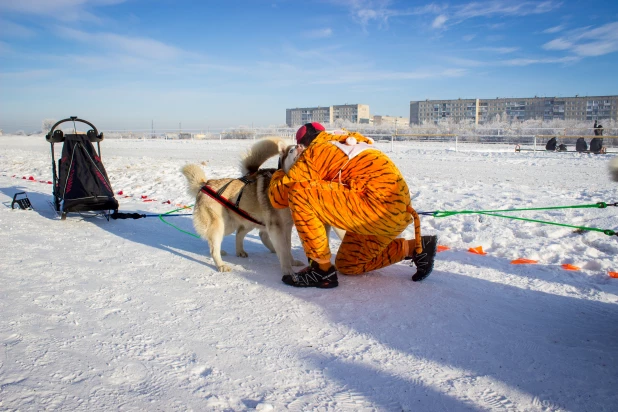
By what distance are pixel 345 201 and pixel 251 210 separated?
1.17 meters

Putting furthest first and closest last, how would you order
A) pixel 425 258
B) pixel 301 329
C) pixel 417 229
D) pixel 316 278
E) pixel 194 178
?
1. pixel 194 178
2. pixel 425 258
3. pixel 316 278
4. pixel 417 229
5. pixel 301 329

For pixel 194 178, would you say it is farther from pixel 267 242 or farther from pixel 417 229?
pixel 417 229

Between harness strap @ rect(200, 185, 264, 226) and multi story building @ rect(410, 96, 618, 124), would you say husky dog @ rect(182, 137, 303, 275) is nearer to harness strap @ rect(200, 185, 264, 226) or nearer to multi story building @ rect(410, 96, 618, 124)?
harness strap @ rect(200, 185, 264, 226)

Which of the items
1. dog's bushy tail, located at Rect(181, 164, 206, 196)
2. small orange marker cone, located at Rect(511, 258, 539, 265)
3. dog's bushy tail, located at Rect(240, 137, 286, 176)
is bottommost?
small orange marker cone, located at Rect(511, 258, 539, 265)

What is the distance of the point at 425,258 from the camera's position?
3.31m

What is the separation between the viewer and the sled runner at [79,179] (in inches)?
215

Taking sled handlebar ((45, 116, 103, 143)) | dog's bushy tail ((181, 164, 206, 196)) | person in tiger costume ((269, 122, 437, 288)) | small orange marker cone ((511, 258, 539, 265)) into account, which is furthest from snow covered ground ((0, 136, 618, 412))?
sled handlebar ((45, 116, 103, 143))

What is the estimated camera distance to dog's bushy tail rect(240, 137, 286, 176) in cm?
381

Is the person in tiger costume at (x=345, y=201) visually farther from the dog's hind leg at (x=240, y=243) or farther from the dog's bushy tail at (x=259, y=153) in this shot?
the dog's hind leg at (x=240, y=243)

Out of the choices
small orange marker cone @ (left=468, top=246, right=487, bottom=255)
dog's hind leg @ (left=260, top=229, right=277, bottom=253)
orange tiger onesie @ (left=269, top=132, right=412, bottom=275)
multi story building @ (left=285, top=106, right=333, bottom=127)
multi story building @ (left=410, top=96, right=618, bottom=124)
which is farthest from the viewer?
multi story building @ (left=285, top=106, right=333, bottom=127)

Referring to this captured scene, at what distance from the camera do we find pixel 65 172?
559 cm

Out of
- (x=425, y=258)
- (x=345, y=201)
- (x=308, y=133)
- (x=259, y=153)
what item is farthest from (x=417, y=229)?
(x=259, y=153)

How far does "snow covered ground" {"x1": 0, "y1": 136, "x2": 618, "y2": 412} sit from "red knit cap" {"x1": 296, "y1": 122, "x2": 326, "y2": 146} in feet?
3.94

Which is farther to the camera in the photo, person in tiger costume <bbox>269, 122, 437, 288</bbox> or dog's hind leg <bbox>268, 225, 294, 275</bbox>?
dog's hind leg <bbox>268, 225, 294, 275</bbox>
